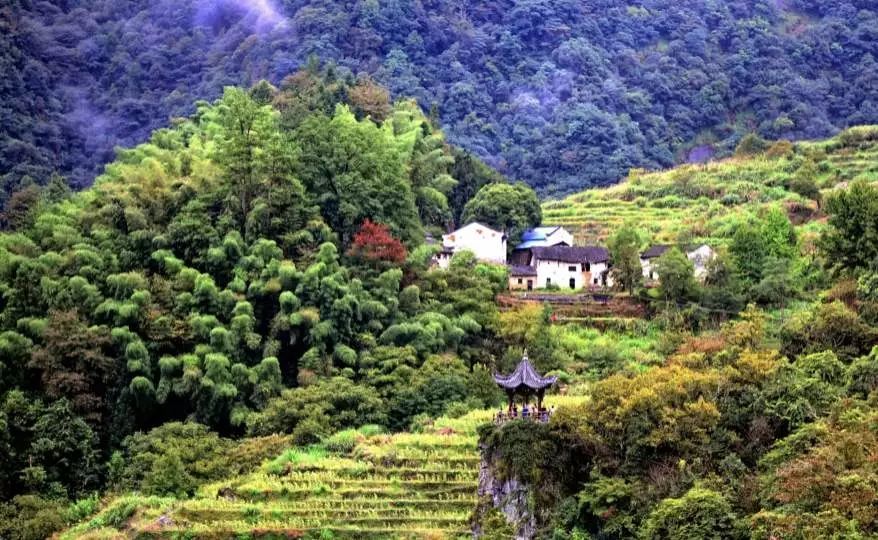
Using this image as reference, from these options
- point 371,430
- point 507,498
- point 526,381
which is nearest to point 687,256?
point 371,430

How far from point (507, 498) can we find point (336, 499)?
4.36 m

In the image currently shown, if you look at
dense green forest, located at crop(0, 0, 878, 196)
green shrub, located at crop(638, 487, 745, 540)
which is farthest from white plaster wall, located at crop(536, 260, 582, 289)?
dense green forest, located at crop(0, 0, 878, 196)

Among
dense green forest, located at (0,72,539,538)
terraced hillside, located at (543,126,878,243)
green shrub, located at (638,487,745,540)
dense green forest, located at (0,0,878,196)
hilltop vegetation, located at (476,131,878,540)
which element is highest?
dense green forest, located at (0,0,878,196)

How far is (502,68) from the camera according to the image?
200 feet

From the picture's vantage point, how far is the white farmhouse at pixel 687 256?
31062 mm

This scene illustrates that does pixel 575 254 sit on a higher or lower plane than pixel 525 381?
higher

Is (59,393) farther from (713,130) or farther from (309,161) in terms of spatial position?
(713,130)

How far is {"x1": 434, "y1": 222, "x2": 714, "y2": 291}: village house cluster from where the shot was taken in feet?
107

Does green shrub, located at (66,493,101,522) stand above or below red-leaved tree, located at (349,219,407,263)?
below

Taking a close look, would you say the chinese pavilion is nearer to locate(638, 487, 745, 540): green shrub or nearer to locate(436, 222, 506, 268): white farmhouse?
locate(638, 487, 745, 540): green shrub

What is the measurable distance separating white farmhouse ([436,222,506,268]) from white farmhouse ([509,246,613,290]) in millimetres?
937

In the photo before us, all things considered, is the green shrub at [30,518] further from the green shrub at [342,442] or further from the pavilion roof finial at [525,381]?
the pavilion roof finial at [525,381]

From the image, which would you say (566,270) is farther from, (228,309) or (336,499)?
(336,499)

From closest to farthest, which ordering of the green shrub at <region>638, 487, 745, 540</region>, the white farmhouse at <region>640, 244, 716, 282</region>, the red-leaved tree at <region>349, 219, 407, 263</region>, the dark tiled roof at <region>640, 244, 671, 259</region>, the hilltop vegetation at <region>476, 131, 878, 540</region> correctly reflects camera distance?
the hilltop vegetation at <region>476, 131, 878, 540</region>, the green shrub at <region>638, 487, 745, 540</region>, the red-leaved tree at <region>349, 219, 407, 263</region>, the white farmhouse at <region>640, 244, 716, 282</region>, the dark tiled roof at <region>640, 244, 671, 259</region>
